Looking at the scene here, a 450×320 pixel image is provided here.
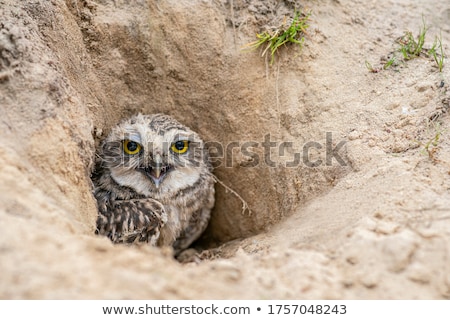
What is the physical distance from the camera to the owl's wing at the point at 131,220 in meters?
3.84

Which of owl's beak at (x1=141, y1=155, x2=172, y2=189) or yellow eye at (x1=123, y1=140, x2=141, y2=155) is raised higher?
yellow eye at (x1=123, y1=140, x2=141, y2=155)

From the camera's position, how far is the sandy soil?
236 centimetres

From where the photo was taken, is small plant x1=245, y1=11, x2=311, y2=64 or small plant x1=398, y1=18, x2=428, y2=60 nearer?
small plant x1=398, y1=18, x2=428, y2=60

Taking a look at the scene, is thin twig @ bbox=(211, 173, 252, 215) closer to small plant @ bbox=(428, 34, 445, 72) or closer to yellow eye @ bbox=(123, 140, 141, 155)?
yellow eye @ bbox=(123, 140, 141, 155)

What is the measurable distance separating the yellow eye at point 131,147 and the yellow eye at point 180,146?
309 mm

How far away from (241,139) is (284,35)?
108 cm

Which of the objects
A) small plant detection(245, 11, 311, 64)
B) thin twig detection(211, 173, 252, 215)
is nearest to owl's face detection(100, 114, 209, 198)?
thin twig detection(211, 173, 252, 215)

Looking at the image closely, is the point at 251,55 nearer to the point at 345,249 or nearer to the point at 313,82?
the point at 313,82

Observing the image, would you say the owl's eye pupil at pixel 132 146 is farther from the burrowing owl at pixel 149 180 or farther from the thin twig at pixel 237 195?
the thin twig at pixel 237 195

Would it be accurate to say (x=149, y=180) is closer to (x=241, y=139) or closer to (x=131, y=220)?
(x=131, y=220)

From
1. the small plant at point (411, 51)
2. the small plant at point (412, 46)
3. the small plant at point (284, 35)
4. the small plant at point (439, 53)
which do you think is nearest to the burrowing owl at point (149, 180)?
the small plant at point (284, 35)

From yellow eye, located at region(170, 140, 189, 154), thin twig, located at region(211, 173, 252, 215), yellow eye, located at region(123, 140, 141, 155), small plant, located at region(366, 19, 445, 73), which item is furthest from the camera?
thin twig, located at region(211, 173, 252, 215)

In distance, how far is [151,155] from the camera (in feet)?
13.8

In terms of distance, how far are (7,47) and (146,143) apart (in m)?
1.37
